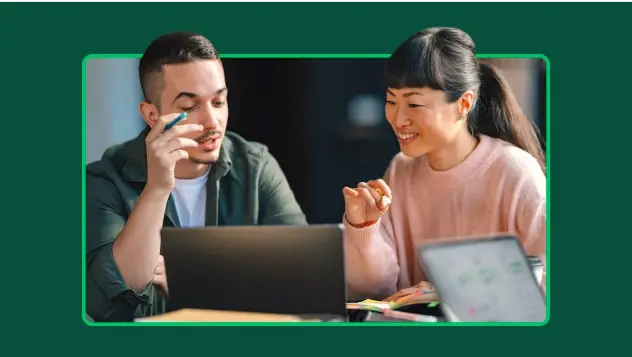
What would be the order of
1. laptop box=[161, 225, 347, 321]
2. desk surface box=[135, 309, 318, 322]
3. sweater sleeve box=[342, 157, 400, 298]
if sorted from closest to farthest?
laptop box=[161, 225, 347, 321]
desk surface box=[135, 309, 318, 322]
sweater sleeve box=[342, 157, 400, 298]

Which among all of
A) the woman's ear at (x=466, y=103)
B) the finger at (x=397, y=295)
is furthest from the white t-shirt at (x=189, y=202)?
the woman's ear at (x=466, y=103)

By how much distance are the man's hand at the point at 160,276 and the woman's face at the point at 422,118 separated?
1001mm

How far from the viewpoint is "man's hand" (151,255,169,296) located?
4449 millimetres

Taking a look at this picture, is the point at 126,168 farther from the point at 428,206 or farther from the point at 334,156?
the point at 428,206

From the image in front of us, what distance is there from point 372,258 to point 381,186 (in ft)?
0.90

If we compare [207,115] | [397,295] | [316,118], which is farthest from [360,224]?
[207,115]

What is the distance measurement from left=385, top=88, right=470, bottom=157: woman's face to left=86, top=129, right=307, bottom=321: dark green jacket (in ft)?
1.58

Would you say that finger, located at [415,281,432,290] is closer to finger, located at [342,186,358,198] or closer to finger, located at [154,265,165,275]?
finger, located at [342,186,358,198]

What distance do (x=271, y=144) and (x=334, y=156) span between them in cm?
24

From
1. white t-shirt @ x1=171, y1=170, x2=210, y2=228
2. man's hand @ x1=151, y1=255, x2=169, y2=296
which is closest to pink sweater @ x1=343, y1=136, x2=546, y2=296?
white t-shirt @ x1=171, y1=170, x2=210, y2=228

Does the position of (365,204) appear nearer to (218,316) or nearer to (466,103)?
(466,103)

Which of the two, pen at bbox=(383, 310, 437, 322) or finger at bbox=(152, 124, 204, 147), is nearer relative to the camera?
pen at bbox=(383, 310, 437, 322)

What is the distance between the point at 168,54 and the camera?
14.7 ft

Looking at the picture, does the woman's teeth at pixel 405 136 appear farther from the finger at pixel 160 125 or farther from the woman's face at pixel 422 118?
the finger at pixel 160 125
